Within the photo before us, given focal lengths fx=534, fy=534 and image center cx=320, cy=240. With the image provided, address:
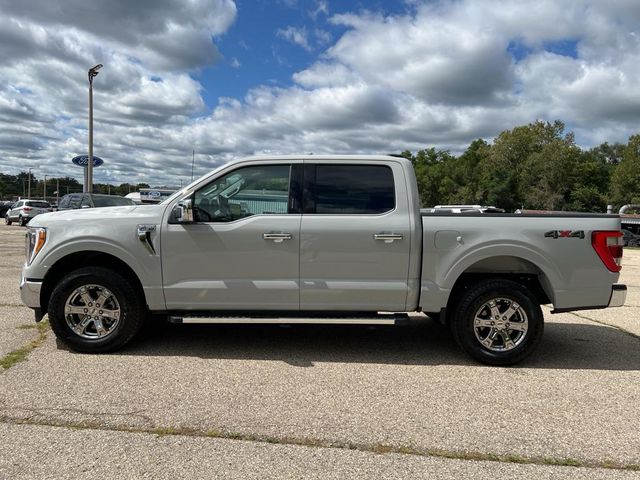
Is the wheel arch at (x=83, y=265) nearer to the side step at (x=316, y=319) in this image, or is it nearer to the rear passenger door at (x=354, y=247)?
the side step at (x=316, y=319)

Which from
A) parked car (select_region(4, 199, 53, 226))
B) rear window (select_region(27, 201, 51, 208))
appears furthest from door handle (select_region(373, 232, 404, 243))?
rear window (select_region(27, 201, 51, 208))

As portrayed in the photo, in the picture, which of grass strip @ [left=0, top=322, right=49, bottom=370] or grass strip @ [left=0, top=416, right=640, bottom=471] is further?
grass strip @ [left=0, top=322, right=49, bottom=370]

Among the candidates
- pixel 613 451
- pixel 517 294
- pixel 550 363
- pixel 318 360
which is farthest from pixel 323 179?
pixel 613 451

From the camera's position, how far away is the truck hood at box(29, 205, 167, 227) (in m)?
5.11

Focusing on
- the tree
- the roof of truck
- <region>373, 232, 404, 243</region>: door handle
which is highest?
the tree

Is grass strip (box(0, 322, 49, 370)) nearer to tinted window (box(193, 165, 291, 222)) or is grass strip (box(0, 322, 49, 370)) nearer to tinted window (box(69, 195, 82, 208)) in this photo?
tinted window (box(193, 165, 291, 222))

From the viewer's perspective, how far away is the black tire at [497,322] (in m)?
5.05

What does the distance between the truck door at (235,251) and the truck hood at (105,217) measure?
216 millimetres

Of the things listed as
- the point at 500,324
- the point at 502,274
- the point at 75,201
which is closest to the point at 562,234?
the point at 502,274

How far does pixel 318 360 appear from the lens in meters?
5.17

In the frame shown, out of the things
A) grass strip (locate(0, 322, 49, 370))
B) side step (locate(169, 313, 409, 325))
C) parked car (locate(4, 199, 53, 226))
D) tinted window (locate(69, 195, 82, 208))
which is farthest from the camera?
parked car (locate(4, 199, 53, 226))

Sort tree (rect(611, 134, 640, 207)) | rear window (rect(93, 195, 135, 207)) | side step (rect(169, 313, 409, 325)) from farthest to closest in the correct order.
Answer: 1. tree (rect(611, 134, 640, 207))
2. rear window (rect(93, 195, 135, 207))
3. side step (rect(169, 313, 409, 325))

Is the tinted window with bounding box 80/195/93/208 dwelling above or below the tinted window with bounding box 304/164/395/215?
below

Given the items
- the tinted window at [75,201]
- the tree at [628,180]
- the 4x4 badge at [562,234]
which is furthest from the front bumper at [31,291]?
the tree at [628,180]
